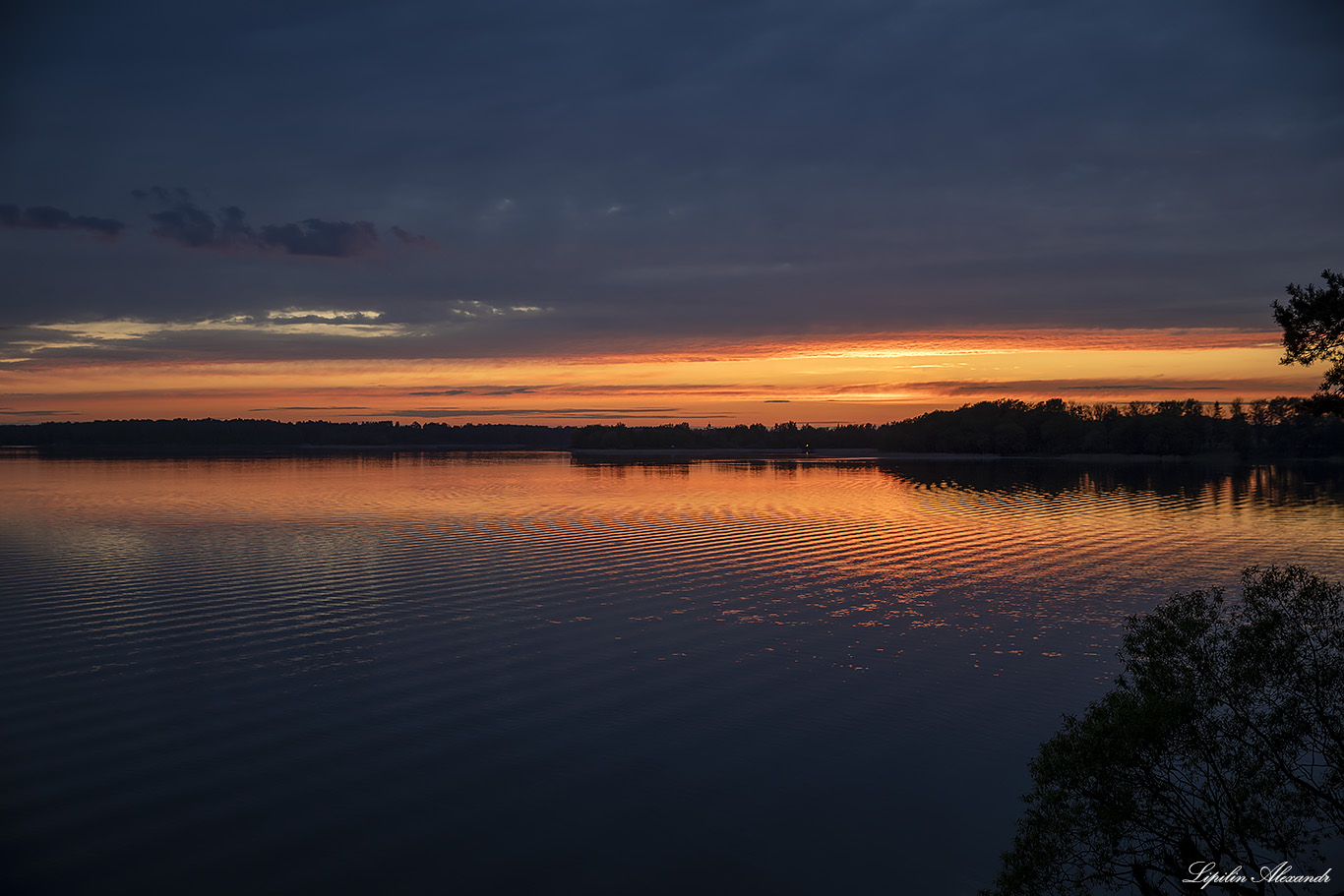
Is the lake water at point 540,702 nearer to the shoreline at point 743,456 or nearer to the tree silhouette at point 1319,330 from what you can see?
the tree silhouette at point 1319,330

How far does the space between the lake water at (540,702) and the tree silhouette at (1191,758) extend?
74.7 inches

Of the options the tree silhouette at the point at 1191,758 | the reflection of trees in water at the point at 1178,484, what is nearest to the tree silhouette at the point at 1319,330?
the tree silhouette at the point at 1191,758

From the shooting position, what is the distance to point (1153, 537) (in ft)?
114

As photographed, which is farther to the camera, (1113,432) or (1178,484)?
(1113,432)

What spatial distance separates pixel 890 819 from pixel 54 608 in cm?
2040

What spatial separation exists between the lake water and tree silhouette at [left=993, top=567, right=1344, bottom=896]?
6.22 ft

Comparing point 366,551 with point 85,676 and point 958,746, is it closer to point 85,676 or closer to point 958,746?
point 85,676

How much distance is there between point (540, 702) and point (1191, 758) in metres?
9.39

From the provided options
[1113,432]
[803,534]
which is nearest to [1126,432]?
[1113,432]

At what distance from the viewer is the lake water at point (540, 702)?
9.20 metres

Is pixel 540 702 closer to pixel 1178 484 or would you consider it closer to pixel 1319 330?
pixel 1319 330

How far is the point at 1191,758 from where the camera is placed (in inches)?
312

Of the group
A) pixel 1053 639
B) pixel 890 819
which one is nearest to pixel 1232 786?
pixel 890 819

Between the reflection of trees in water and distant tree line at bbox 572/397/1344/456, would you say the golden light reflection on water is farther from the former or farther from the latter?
distant tree line at bbox 572/397/1344/456
